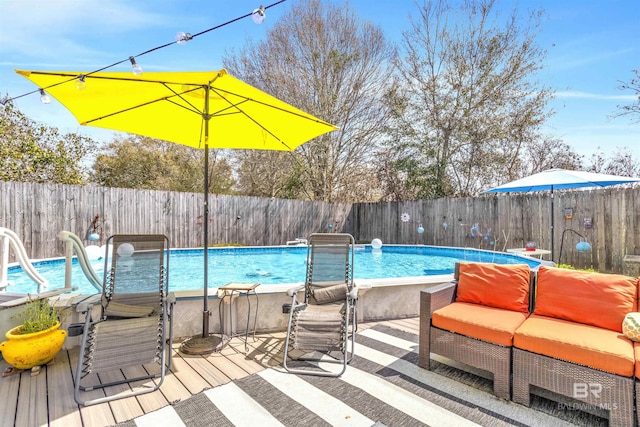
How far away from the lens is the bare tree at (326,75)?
41.8ft

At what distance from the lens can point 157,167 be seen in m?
13.9

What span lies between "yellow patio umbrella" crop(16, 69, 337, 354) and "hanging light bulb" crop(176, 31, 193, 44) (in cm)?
23

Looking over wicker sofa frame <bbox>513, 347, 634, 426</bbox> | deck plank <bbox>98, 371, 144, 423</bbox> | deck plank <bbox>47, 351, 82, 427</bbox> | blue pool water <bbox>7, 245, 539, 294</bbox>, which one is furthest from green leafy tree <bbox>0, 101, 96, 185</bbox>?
wicker sofa frame <bbox>513, 347, 634, 426</bbox>

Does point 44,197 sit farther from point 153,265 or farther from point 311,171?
point 311,171

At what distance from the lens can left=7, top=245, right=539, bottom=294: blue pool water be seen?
6.39 metres

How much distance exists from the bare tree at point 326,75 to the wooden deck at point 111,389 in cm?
1086

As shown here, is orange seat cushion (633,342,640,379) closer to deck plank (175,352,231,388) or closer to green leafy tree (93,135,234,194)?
deck plank (175,352,231,388)

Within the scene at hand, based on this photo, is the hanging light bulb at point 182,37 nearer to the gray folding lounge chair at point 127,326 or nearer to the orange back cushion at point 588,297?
the gray folding lounge chair at point 127,326

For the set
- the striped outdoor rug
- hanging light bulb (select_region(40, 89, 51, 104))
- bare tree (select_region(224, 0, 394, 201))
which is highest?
bare tree (select_region(224, 0, 394, 201))

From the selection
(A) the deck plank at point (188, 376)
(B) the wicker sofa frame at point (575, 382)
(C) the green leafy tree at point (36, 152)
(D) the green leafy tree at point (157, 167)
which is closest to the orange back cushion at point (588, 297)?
(B) the wicker sofa frame at point (575, 382)

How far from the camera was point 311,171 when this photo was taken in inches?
542

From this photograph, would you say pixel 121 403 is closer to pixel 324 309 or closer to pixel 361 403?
pixel 361 403

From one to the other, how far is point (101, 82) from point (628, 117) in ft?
38.9

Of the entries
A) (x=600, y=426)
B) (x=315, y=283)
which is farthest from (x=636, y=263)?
(x=315, y=283)
